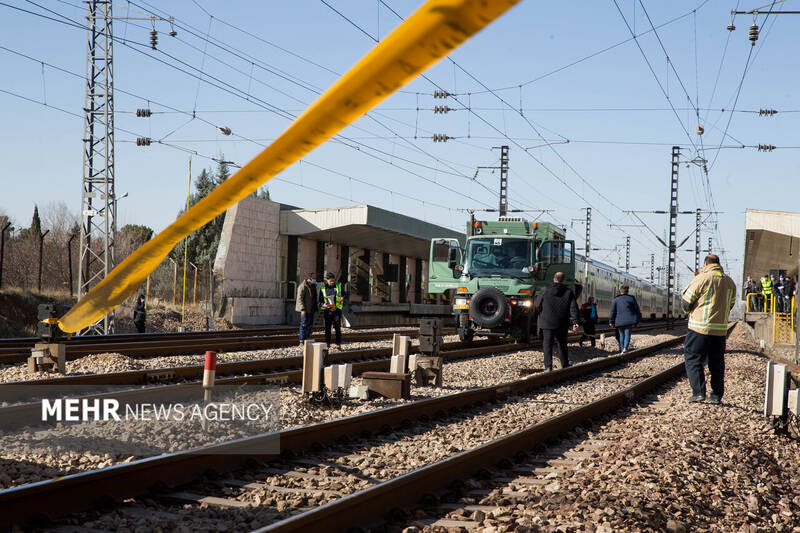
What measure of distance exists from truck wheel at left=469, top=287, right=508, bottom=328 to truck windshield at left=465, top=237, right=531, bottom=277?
0.75 m

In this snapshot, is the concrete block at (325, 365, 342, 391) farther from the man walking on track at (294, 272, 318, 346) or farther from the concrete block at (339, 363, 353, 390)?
the man walking on track at (294, 272, 318, 346)

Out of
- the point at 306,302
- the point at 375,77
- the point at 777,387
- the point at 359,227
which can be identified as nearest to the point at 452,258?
the point at 306,302

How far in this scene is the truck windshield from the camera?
1956cm

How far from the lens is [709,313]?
1019 cm

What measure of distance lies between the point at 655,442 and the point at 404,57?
621cm

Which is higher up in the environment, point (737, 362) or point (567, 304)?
point (567, 304)

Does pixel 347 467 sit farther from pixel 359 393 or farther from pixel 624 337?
pixel 624 337

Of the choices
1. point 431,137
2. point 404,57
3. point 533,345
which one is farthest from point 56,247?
point 404,57

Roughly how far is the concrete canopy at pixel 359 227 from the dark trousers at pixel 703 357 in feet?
88.0

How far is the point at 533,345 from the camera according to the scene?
73.3ft

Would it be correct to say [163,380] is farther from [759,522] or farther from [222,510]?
[759,522]

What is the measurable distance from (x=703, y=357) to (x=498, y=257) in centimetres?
962

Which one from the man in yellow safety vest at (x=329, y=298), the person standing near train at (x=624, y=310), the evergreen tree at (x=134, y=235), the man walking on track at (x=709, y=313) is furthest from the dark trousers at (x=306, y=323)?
the evergreen tree at (x=134, y=235)

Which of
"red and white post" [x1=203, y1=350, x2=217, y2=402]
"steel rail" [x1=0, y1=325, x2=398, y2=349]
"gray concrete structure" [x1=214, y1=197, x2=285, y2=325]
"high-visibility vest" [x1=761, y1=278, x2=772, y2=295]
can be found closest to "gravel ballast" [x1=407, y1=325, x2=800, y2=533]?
"red and white post" [x1=203, y1=350, x2=217, y2=402]
